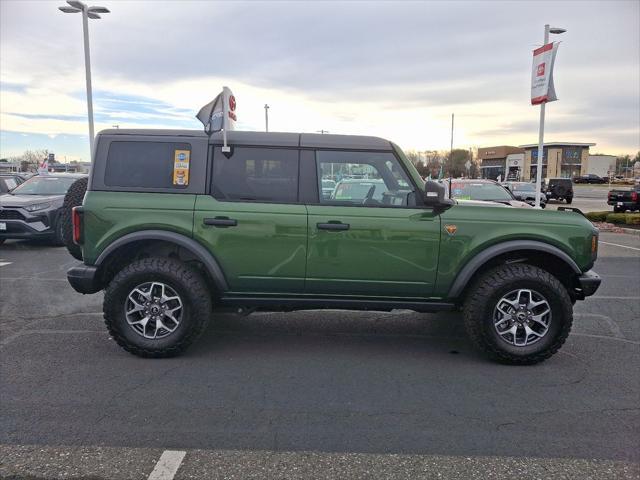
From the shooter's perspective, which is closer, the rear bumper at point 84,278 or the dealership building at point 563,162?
the rear bumper at point 84,278

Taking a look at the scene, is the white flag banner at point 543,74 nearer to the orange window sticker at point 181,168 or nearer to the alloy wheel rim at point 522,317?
the alloy wheel rim at point 522,317

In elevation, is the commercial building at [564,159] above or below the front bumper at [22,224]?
above

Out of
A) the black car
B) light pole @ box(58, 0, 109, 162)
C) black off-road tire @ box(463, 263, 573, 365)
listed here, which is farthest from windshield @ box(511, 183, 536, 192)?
black off-road tire @ box(463, 263, 573, 365)

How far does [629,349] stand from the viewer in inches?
192

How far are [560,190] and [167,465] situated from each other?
1335 inches

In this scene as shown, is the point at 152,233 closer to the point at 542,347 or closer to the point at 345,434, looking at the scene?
the point at 345,434

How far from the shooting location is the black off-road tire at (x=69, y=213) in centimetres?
493

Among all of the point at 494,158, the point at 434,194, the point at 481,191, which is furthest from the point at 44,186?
the point at 494,158

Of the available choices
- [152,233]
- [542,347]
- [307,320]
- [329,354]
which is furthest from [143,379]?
[542,347]

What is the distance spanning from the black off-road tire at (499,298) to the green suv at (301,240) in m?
0.01

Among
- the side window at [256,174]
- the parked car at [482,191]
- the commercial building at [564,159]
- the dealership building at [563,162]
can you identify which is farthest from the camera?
the commercial building at [564,159]

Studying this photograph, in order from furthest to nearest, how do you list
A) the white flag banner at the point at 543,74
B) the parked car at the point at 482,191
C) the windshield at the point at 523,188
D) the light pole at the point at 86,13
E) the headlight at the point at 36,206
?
the windshield at the point at 523,188 → the light pole at the point at 86,13 → the parked car at the point at 482,191 → the headlight at the point at 36,206 → the white flag banner at the point at 543,74

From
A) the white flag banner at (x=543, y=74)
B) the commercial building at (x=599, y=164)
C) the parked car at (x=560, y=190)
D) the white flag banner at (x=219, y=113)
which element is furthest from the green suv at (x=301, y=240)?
the commercial building at (x=599, y=164)

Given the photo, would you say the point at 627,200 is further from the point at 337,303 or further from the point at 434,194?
the point at 337,303
